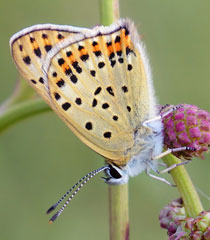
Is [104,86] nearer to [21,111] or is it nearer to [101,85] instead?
[101,85]

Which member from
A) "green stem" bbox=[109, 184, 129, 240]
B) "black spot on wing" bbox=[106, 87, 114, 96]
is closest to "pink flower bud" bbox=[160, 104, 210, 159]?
"green stem" bbox=[109, 184, 129, 240]

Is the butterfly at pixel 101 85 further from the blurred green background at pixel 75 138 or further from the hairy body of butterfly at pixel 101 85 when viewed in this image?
the blurred green background at pixel 75 138

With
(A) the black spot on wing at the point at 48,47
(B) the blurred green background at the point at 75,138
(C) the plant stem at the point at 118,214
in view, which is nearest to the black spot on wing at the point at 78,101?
(A) the black spot on wing at the point at 48,47

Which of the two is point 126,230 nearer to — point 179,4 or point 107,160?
point 107,160

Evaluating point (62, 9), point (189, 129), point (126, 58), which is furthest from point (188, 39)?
point (189, 129)

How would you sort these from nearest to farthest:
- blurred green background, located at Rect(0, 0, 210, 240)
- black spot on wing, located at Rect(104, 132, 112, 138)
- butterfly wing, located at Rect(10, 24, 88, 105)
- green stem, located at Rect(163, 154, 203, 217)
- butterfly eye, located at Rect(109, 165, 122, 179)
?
green stem, located at Rect(163, 154, 203, 217) < butterfly wing, located at Rect(10, 24, 88, 105) < butterfly eye, located at Rect(109, 165, 122, 179) < black spot on wing, located at Rect(104, 132, 112, 138) < blurred green background, located at Rect(0, 0, 210, 240)

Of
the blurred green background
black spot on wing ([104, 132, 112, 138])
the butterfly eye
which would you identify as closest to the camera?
the butterfly eye

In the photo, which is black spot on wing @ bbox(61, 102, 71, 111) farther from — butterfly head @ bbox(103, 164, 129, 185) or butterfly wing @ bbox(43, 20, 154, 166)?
butterfly head @ bbox(103, 164, 129, 185)
